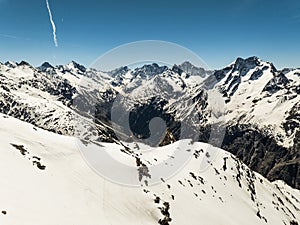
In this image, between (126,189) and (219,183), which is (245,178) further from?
(126,189)

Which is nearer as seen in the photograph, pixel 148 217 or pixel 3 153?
pixel 3 153

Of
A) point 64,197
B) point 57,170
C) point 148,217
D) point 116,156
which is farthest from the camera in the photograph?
point 116,156

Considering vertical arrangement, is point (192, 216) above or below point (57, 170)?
below

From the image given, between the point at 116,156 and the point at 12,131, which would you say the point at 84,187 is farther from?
the point at 116,156

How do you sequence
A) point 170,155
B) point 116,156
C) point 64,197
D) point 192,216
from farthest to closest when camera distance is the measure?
point 170,155 → point 116,156 → point 192,216 → point 64,197

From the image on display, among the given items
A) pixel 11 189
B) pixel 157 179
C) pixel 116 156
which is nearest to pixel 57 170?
pixel 11 189

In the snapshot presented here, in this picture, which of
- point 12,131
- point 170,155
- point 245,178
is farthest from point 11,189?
point 245,178
